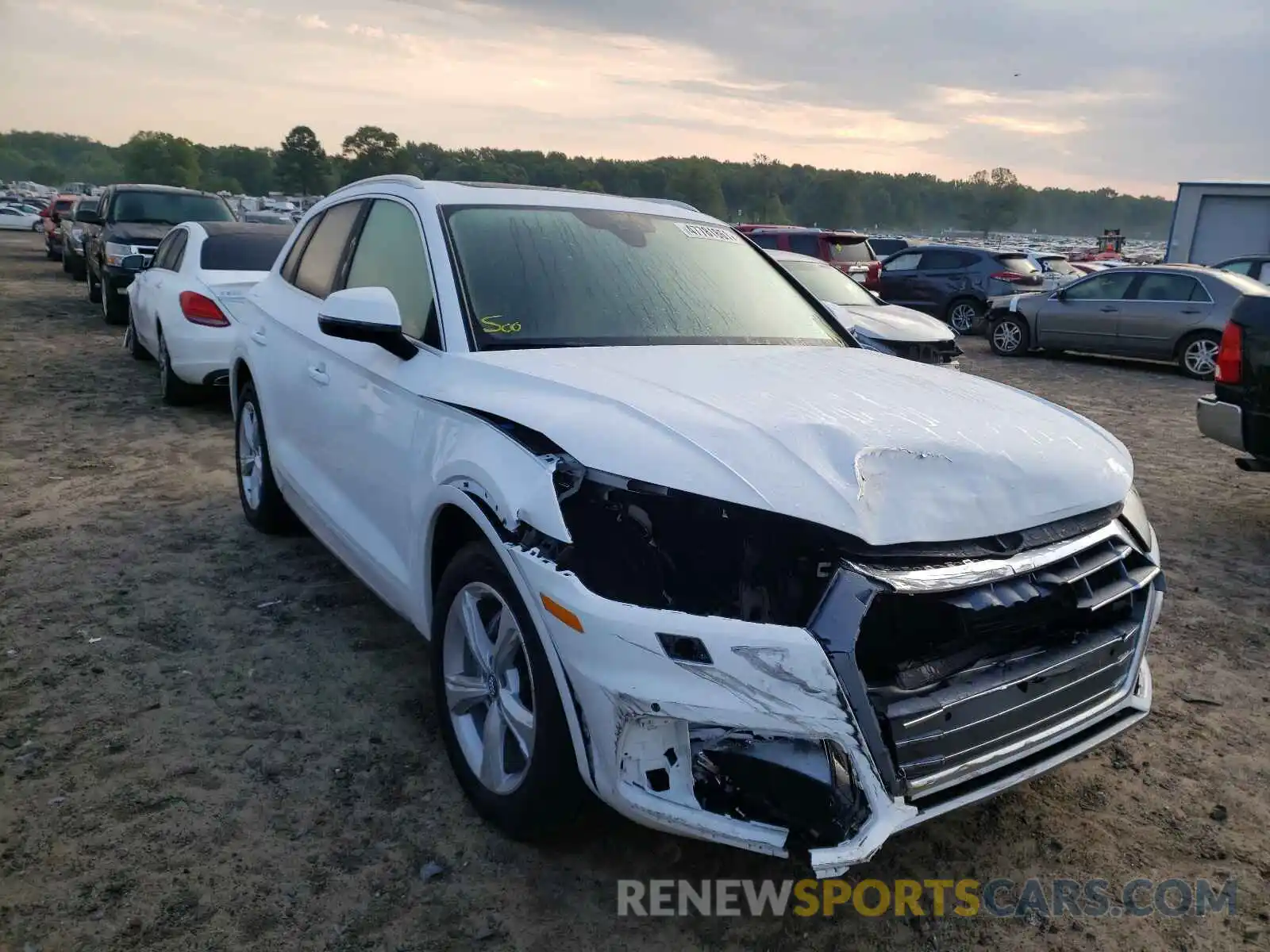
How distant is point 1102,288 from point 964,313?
351 centimetres

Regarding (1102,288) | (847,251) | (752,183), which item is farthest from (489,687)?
(752,183)

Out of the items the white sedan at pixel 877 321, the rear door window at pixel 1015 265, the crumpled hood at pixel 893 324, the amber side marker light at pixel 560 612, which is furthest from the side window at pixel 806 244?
the amber side marker light at pixel 560 612

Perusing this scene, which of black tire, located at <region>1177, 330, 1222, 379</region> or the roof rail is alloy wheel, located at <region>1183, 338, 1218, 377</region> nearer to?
black tire, located at <region>1177, 330, 1222, 379</region>

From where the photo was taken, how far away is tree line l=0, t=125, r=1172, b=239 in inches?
3593

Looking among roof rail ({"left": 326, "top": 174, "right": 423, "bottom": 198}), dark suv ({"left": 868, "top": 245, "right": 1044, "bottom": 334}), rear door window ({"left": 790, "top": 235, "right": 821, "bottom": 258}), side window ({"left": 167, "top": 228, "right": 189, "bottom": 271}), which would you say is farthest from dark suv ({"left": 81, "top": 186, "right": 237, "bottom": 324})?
dark suv ({"left": 868, "top": 245, "right": 1044, "bottom": 334})

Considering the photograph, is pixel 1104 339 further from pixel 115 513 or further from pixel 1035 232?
pixel 1035 232

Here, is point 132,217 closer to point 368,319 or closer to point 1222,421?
point 368,319

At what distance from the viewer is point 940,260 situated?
1800 cm

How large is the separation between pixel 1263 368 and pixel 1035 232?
150698mm

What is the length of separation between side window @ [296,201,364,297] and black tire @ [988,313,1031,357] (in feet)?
43.9

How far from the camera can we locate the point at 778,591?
2162 millimetres

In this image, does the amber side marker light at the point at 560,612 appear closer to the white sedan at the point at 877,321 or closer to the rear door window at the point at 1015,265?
the white sedan at the point at 877,321

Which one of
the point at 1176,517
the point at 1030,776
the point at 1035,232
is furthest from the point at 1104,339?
the point at 1035,232

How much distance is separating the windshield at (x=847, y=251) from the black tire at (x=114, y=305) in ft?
36.7
